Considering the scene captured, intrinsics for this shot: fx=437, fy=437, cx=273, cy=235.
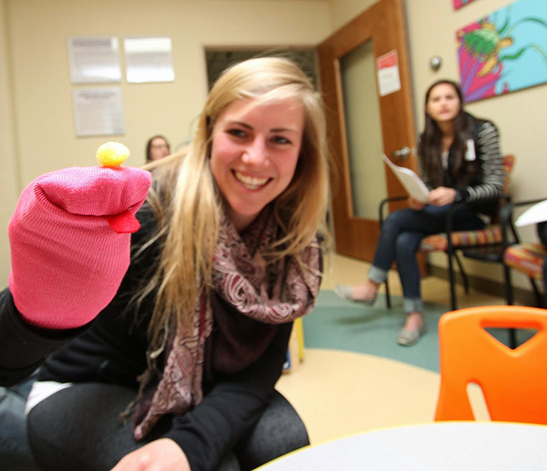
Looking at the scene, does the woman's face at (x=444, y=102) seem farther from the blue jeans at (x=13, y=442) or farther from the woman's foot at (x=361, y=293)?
the blue jeans at (x=13, y=442)

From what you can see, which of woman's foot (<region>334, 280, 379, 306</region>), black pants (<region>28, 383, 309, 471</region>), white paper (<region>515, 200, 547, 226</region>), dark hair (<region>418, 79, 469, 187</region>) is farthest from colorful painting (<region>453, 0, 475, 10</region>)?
black pants (<region>28, 383, 309, 471</region>)

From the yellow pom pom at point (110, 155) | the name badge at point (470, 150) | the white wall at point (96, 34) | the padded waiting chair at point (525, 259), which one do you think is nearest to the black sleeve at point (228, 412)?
the yellow pom pom at point (110, 155)

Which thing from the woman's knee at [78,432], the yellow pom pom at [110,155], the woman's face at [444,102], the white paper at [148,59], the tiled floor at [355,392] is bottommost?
the tiled floor at [355,392]

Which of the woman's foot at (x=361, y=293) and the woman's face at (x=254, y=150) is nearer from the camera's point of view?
the woman's face at (x=254, y=150)

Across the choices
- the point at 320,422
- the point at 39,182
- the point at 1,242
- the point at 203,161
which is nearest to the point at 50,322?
the point at 39,182

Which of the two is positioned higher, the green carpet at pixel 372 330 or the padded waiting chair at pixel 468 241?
the padded waiting chair at pixel 468 241

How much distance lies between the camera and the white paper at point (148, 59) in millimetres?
3701

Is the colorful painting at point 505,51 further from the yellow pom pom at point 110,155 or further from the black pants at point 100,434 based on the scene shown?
the yellow pom pom at point 110,155

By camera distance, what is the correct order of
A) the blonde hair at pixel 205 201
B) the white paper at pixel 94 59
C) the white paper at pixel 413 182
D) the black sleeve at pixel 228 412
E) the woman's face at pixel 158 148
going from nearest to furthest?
the black sleeve at pixel 228 412
the blonde hair at pixel 205 201
the white paper at pixel 413 182
the woman's face at pixel 158 148
the white paper at pixel 94 59

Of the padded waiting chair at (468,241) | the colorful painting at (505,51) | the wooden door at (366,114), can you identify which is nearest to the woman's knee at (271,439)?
the padded waiting chair at (468,241)

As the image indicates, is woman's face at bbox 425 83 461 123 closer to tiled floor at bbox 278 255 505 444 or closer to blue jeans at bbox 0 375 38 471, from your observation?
tiled floor at bbox 278 255 505 444

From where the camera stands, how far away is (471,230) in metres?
2.27

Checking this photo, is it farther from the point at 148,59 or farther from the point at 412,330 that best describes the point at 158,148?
the point at 412,330

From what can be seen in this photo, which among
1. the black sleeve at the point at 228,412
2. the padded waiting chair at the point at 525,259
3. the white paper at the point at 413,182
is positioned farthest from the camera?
the white paper at the point at 413,182
